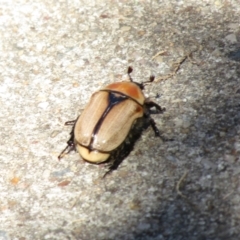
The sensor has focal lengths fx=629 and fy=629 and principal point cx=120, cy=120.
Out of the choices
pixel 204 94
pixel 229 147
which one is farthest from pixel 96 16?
pixel 229 147

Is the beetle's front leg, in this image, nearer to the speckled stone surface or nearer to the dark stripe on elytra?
the speckled stone surface

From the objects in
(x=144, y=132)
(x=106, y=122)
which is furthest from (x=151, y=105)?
(x=106, y=122)

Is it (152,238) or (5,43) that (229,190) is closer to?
(152,238)

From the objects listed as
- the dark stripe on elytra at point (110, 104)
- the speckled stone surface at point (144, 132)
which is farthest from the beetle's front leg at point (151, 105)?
the dark stripe on elytra at point (110, 104)

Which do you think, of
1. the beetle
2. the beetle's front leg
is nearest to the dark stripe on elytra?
the beetle

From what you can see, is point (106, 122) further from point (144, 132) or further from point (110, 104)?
point (144, 132)

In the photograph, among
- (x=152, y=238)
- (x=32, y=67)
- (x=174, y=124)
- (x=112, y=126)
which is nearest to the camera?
(x=152, y=238)
